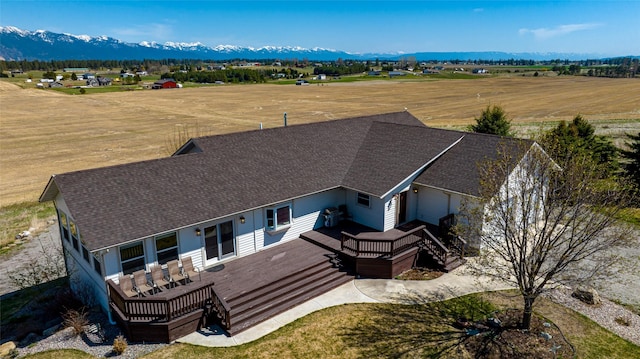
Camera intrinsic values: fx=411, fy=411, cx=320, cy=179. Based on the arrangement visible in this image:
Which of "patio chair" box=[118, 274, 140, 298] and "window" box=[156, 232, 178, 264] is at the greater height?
"window" box=[156, 232, 178, 264]

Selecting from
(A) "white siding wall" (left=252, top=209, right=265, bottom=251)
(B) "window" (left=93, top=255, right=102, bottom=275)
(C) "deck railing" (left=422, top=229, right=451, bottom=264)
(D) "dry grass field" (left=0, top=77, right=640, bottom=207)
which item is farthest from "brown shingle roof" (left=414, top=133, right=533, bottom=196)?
(D) "dry grass field" (left=0, top=77, right=640, bottom=207)

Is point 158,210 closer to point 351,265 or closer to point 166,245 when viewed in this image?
point 166,245

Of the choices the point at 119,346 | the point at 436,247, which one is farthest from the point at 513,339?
the point at 119,346

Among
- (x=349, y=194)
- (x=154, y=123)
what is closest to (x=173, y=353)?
(x=349, y=194)

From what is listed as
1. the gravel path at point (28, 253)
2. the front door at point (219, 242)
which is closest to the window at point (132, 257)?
the front door at point (219, 242)

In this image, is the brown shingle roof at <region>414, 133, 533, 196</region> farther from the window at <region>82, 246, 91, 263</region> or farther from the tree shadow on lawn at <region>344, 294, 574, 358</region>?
the window at <region>82, 246, 91, 263</region>
